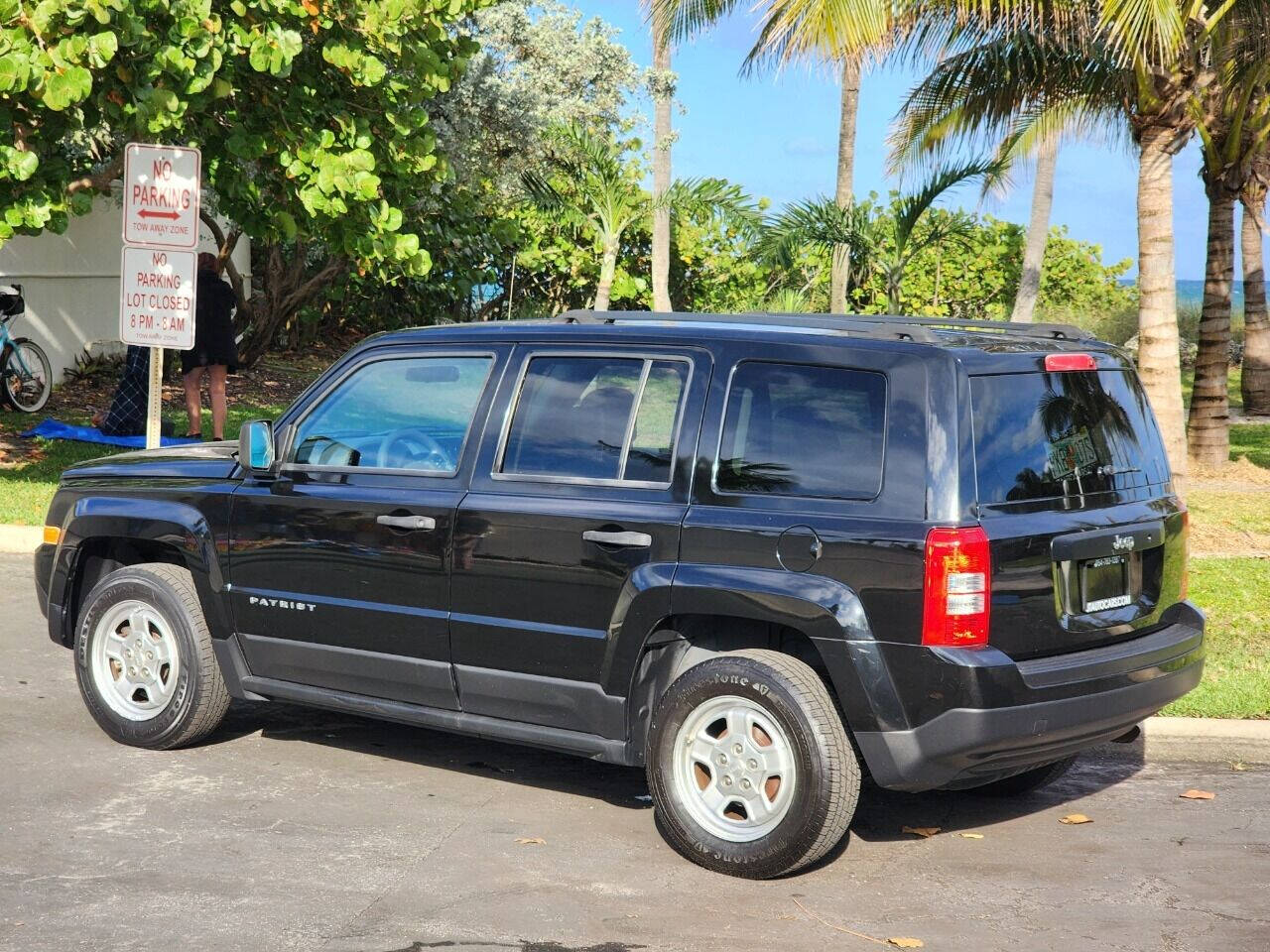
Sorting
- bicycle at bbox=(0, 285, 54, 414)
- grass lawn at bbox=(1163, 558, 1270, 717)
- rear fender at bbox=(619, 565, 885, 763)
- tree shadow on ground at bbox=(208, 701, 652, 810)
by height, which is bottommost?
tree shadow on ground at bbox=(208, 701, 652, 810)

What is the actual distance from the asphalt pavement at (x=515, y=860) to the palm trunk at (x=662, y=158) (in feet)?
52.9

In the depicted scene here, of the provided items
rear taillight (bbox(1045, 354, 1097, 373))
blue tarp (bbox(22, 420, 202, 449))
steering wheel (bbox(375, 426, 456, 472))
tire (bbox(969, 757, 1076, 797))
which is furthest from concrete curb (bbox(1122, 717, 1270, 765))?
blue tarp (bbox(22, 420, 202, 449))

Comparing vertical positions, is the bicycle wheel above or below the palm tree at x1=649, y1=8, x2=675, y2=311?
below

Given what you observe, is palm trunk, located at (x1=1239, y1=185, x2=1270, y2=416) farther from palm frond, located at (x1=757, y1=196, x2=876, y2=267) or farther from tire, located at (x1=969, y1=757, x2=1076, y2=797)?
tire, located at (x1=969, y1=757, x2=1076, y2=797)

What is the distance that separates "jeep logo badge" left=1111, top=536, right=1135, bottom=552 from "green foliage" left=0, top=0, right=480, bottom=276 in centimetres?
749

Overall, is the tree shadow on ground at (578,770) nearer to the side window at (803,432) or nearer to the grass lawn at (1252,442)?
the side window at (803,432)

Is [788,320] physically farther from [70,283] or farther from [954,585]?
[70,283]

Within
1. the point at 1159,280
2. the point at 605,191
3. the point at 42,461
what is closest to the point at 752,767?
the point at 1159,280

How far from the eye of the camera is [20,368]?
18.3 metres

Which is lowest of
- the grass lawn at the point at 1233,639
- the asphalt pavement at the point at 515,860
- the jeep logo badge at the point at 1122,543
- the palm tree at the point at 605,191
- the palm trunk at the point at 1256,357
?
the asphalt pavement at the point at 515,860

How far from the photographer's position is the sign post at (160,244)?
10922 millimetres

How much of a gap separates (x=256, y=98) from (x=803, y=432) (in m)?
8.76

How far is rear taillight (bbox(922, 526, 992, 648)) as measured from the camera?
4.98m

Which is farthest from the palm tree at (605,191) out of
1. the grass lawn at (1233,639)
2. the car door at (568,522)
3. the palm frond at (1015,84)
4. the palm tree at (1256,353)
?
the car door at (568,522)
